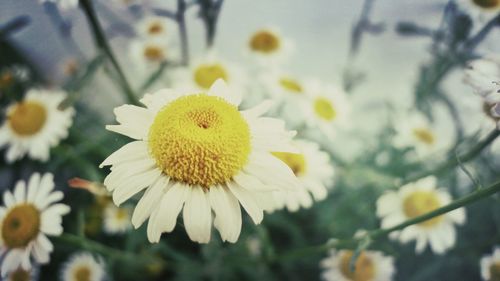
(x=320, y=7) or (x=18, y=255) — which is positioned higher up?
(x=320, y=7)

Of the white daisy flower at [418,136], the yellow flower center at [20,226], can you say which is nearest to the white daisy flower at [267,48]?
the white daisy flower at [418,136]

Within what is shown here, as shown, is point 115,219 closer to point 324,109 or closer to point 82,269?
point 82,269

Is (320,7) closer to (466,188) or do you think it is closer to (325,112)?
(325,112)

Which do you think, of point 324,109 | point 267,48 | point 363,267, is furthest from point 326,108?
point 363,267

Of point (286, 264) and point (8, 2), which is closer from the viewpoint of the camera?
point (286, 264)

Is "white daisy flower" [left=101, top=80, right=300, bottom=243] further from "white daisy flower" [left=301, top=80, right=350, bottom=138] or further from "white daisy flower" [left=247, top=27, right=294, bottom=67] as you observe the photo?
"white daisy flower" [left=247, top=27, right=294, bottom=67]

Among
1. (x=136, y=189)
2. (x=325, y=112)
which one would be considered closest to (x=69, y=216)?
(x=325, y=112)

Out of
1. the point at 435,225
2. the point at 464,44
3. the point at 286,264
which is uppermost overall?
the point at 464,44

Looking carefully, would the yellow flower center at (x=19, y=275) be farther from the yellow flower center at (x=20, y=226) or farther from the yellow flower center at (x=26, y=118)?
the yellow flower center at (x=26, y=118)
